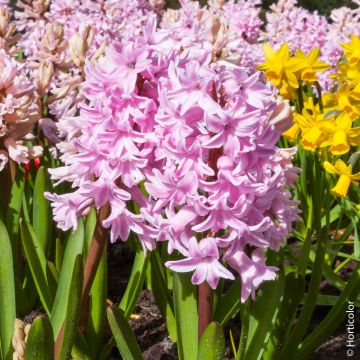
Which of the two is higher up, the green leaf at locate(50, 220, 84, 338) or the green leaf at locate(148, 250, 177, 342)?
the green leaf at locate(50, 220, 84, 338)

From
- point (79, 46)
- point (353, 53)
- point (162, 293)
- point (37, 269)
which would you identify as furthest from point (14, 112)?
point (353, 53)

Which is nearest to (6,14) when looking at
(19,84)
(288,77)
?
(19,84)

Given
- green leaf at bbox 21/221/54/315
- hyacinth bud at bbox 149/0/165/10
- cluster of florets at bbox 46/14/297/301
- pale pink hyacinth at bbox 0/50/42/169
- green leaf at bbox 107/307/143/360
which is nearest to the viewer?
cluster of florets at bbox 46/14/297/301

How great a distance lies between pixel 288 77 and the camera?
2.52 meters

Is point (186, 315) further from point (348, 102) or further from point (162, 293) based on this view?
point (348, 102)

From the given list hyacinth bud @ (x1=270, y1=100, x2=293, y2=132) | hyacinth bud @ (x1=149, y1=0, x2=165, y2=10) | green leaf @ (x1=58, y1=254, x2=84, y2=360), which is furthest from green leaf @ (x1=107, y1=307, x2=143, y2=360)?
hyacinth bud @ (x1=149, y1=0, x2=165, y2=10)

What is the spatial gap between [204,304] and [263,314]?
7.0 inches

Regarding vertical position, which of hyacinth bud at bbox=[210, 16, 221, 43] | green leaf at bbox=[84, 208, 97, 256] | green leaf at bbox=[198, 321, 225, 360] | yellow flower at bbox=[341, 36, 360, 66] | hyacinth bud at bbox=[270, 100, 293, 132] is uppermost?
hyacinth bud at bbox=[210, 16, 221, 43]

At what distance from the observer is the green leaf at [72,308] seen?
1.32m

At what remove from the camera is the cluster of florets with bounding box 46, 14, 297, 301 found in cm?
115

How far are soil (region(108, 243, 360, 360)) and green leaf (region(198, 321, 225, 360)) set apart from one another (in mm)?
655

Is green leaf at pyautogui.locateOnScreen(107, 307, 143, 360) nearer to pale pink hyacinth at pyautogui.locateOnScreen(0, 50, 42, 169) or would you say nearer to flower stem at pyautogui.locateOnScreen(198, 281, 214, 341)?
flower stem at pyautogui.locateOnScreen(198, 281, 214, 341)

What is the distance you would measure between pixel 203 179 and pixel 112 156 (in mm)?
191

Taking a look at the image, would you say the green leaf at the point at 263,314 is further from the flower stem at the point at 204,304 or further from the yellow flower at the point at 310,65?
the yellow flower at the point at 310,65
